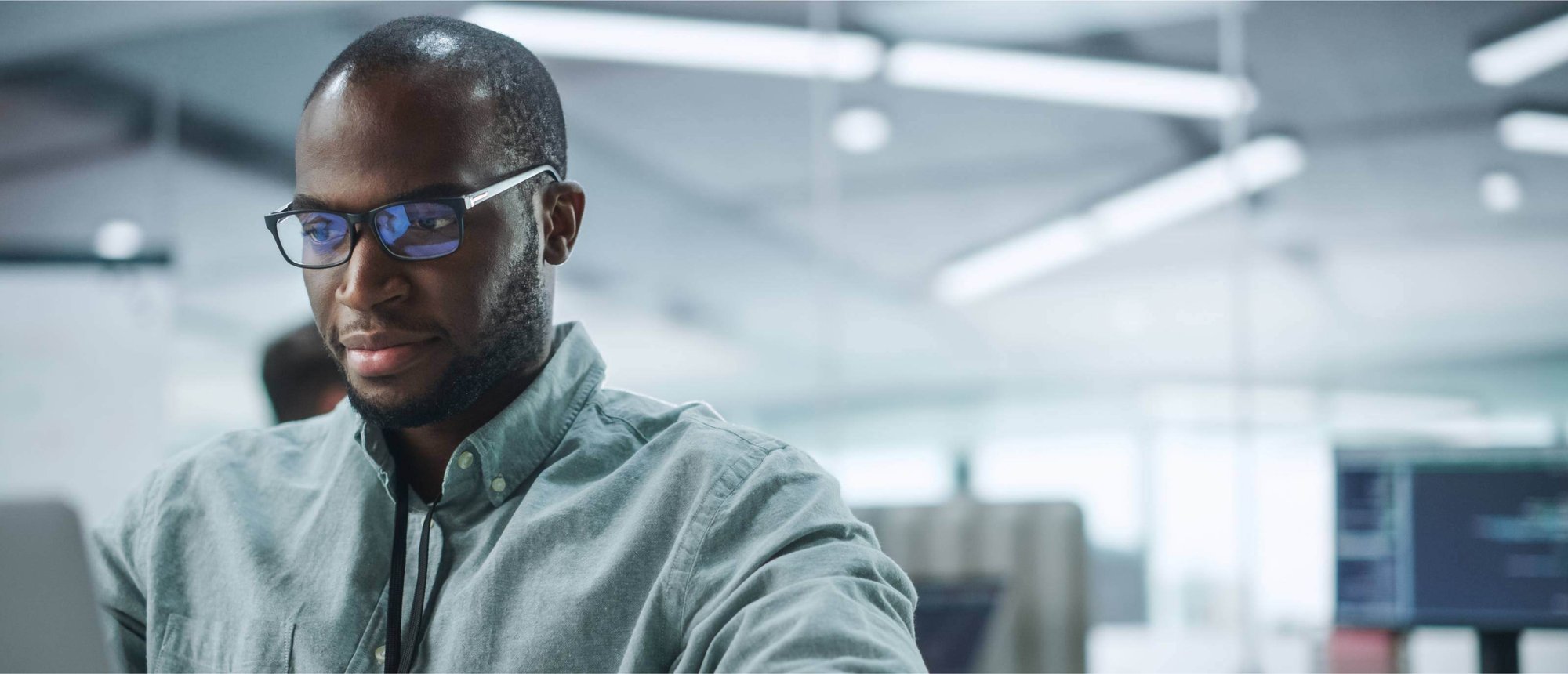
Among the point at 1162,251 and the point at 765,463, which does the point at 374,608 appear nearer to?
the point at 765,463

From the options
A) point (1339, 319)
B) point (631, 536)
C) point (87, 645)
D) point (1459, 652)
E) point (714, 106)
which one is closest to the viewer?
point (87, 645)

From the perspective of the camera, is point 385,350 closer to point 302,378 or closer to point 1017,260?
point 302,378

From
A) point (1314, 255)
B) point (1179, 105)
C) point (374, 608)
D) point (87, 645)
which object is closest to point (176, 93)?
point (1179, 105)

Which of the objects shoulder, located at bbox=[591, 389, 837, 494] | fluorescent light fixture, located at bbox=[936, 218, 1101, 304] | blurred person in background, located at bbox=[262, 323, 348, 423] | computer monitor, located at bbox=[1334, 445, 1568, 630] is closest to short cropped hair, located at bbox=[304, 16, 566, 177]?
shoulder, located at bbox=[591, 389, 837, 494]

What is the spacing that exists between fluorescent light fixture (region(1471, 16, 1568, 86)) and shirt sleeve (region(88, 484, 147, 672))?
3109 mm

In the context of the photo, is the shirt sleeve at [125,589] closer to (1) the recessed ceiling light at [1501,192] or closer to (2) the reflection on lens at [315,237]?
(2) the reflection on lens at [315,237]

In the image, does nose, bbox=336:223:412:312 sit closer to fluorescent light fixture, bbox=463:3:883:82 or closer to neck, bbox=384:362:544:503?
neck, bbox=384:362:544:503

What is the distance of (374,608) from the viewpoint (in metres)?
0.92

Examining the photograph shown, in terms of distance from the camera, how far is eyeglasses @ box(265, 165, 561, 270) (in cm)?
90

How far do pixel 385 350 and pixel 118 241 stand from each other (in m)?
3.83

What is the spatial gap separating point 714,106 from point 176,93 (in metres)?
1.84

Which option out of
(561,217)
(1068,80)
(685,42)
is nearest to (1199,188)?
(1068,80)

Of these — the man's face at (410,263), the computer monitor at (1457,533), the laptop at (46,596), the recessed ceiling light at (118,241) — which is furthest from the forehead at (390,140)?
the recessed ceiling light at (118,241)

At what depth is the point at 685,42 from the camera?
381 centimetres
